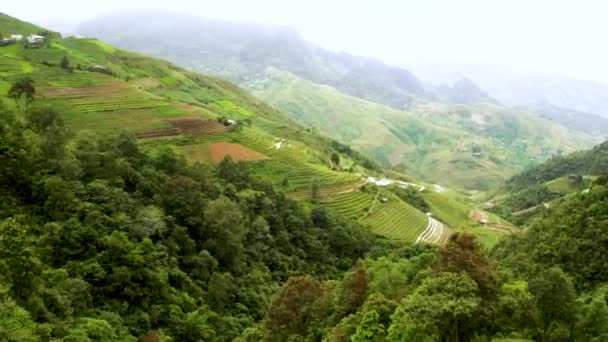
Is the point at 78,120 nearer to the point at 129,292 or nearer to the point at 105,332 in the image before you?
the point at 129,292

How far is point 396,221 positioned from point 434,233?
708cm

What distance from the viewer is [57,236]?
118 feet

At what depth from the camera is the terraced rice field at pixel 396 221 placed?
77312mm

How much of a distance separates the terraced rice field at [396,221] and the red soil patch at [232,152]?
2102 cm

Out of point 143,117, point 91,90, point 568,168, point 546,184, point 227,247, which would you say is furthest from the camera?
point 568,168

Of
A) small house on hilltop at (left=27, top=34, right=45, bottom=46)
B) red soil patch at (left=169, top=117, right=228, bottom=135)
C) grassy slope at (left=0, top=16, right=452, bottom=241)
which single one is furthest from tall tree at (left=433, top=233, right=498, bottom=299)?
small house on hilltop at (left=27, top=34, right=45, bottom=46)

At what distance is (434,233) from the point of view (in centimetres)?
8350

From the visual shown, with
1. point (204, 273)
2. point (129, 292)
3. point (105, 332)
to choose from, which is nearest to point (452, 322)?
point (105, 332)

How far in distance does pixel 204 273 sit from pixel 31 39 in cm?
9654

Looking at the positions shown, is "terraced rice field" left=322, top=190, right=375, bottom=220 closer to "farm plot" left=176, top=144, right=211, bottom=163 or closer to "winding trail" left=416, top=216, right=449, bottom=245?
"winding trail" left=416, top=216, right=449, bottom=245

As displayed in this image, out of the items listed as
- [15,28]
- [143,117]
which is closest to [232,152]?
[143,117]

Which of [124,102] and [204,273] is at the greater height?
[124,102]

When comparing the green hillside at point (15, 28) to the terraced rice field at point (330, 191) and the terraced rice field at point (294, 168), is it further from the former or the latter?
the terraced rice field at point (330, 191)

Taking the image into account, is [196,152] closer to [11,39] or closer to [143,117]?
[143,117]
